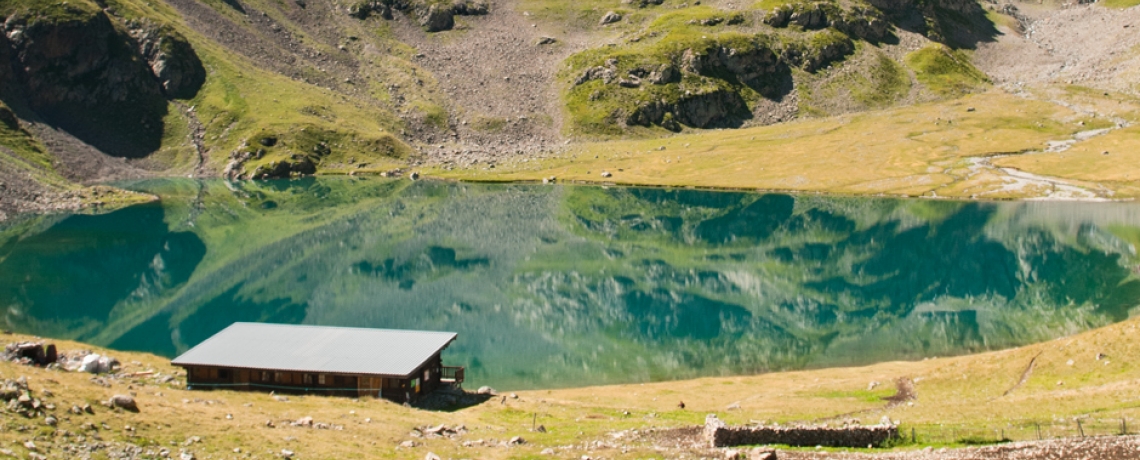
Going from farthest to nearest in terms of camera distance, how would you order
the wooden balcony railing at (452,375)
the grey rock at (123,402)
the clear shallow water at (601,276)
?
the clear shallow water at (601,276) → the wooden balcony railing at (452,375) → the grey rock at (123,402)

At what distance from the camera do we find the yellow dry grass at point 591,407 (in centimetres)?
3456

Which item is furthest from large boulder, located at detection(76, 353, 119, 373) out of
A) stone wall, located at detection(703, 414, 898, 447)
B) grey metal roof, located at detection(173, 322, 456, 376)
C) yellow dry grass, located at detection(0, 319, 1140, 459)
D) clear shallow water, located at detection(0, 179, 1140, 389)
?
stone wall, located at detection(703, 414, 898, 447)

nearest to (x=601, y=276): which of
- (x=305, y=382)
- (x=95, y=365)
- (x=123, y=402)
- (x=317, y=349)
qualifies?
(x=317, y=349)

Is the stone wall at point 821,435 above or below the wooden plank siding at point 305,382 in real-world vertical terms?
above

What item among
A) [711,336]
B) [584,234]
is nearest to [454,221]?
[584,234]

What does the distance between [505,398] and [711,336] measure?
2932 centimetres

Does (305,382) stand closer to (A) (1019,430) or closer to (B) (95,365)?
(B) (95,365)

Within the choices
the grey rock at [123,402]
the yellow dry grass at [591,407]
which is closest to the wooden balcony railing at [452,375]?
the yellow dry grass at [591,407]

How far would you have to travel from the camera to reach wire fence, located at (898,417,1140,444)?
33.9 meters

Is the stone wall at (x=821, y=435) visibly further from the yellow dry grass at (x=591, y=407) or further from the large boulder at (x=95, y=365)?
the large boulder at (x=95, y=365)

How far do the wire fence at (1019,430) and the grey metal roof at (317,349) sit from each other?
28.0m

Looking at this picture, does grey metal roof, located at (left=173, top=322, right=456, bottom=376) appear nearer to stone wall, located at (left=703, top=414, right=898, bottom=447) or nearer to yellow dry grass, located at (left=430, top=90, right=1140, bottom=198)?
stone wall, located at (left=703, top=414, right=898, bottom=447)

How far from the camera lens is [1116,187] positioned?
15225cm

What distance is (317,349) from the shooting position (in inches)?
2127
